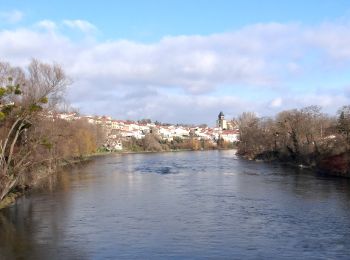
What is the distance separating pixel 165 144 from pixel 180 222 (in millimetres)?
101113

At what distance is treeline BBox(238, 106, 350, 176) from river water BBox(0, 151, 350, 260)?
386 inches

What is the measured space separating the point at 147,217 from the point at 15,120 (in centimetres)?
1035

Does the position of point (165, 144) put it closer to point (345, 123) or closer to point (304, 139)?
point (304, 139)

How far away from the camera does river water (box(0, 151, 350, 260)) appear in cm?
1638

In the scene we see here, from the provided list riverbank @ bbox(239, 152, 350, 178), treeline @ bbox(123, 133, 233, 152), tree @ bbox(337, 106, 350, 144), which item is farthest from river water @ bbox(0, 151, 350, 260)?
treeline @ bbox(123, 133, 233, 152)

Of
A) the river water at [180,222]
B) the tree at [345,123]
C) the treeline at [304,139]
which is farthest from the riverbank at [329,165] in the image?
the river water at [180,222]

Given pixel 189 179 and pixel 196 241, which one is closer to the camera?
pixel 196 241

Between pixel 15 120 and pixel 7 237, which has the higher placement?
pixel 15 120

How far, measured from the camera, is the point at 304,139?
57.2 meters

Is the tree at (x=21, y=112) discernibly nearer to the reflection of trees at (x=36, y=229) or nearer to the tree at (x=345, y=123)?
the reflection of trees at (x=36, y=229)

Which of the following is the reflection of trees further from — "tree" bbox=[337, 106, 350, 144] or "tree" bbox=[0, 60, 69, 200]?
"tree" bbox=[337, 106, 350, 144]

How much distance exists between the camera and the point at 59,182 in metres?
38.0

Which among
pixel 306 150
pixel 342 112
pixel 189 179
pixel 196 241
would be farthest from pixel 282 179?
pixel 196 241

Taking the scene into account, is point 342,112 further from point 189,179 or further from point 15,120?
point 15,120
